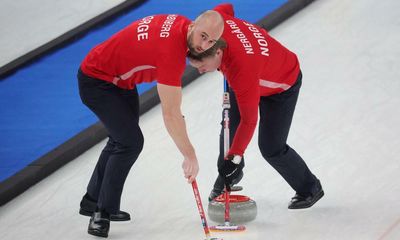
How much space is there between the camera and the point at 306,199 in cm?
475

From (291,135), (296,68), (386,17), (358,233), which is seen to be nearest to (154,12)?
(386,17)

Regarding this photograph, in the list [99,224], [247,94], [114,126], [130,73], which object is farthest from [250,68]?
[99,224]

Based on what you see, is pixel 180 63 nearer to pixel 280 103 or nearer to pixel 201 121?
pixel 280 103

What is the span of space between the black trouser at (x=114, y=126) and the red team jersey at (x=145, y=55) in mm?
58

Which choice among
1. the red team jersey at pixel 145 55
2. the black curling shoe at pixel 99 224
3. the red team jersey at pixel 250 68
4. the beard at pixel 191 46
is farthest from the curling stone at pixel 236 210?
the beard at pixel 191 46

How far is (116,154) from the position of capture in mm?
4488

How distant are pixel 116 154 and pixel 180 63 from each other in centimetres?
78

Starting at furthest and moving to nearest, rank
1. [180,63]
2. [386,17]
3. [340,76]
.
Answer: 1. [386,17]
2. [340,76]
3. [180,63]

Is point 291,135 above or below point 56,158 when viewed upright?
below

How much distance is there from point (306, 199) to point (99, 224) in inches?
43.9

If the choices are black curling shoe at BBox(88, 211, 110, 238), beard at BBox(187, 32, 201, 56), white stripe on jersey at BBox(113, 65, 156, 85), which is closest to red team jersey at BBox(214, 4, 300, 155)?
beard at BBox(187, 32, 201, 56)

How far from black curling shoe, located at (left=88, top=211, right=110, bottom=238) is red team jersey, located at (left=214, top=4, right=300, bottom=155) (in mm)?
748

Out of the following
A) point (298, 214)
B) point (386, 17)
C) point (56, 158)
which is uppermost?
point (56, 158)

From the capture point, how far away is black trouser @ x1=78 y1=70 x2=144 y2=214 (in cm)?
439
